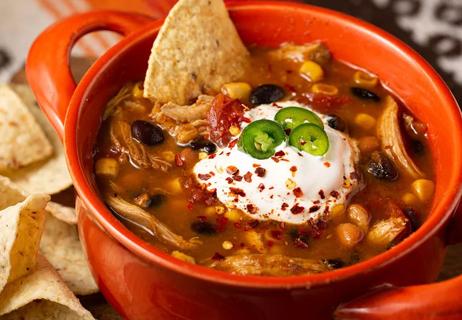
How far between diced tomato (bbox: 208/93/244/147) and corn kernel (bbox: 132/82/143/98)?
13.3 inches

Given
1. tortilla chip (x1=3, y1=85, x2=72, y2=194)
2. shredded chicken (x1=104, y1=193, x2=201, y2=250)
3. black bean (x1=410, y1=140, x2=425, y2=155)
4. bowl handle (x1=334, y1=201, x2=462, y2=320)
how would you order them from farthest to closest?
tortilla chip (x1=3, y1=85, x2=72, y2=194)
black bean (x1=410, y1=140, x2=425, y2=155)
shredded chicken (x1=104, y1=193, x2=201, y2=250)
bowl handle (x1=334, y1=201, x2=462, y2=320)

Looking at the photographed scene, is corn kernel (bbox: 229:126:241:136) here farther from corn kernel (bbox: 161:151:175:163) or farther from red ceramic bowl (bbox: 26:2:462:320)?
red ceramic bowl (bbox: 26:2:462:320)

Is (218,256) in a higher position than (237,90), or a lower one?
lower

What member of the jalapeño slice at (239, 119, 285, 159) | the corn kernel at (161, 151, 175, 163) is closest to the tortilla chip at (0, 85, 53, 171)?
the corn kernel at (161, 151, 175, 163)

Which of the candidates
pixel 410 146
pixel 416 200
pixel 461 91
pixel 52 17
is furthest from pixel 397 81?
pixel 52 17

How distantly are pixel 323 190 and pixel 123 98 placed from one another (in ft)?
3.11

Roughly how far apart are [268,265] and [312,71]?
1120 millimetres

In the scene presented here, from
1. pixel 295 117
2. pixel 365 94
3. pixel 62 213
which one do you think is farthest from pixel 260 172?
pixel 62 213

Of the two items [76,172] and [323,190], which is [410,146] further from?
[76,172]

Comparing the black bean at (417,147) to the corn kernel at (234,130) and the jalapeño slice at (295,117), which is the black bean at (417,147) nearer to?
the jalapeño slice at (295,117)

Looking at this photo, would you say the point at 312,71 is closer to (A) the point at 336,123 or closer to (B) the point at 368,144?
(A) the point at 336,123

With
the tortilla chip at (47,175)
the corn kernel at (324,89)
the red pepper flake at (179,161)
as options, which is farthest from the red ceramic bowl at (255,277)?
the tortilla chip at (47,175)

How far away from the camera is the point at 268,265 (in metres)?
2.77

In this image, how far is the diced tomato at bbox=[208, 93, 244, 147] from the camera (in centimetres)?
324
